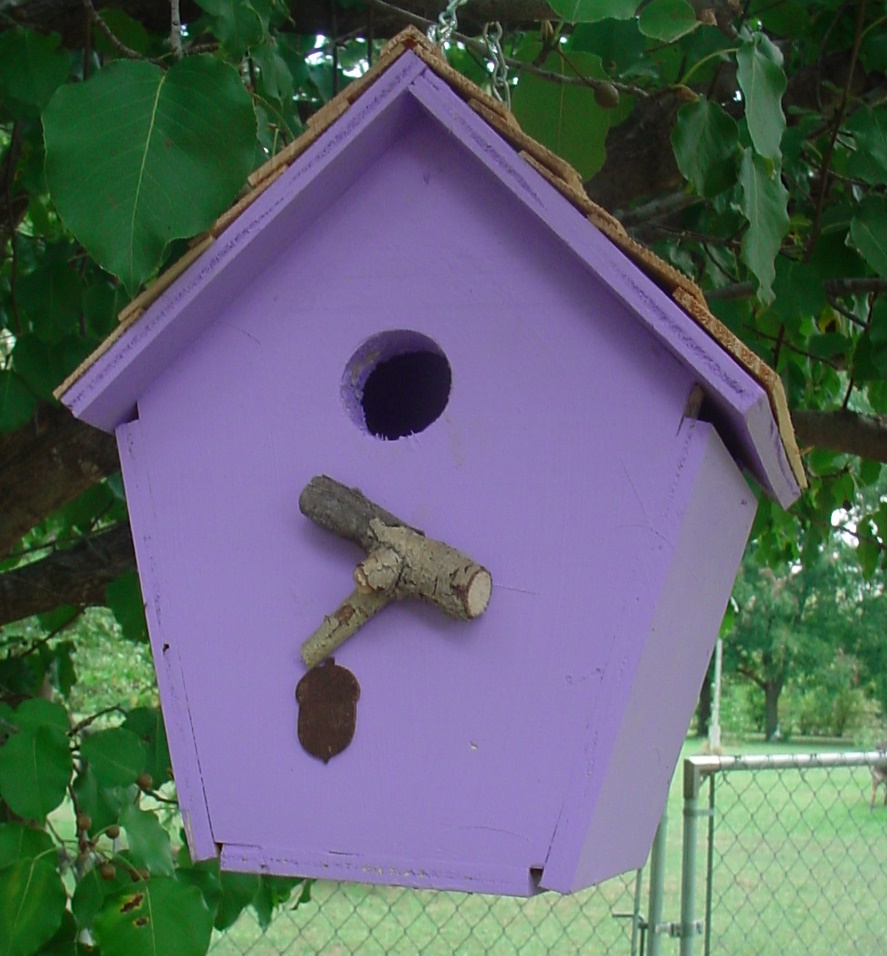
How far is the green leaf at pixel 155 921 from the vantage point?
1033mm

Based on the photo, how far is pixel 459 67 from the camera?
2.20 metres

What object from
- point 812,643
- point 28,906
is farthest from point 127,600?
point 812,643

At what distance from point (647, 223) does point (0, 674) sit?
4.54 feet

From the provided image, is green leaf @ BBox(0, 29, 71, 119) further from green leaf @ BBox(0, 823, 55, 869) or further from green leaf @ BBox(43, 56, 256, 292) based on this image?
green leaf @ BBox(0, 823, 55, 869)

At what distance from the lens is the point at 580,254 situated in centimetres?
91

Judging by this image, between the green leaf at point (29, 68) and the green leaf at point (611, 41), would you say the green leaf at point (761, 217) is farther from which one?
the green leaf at point (29, 68)

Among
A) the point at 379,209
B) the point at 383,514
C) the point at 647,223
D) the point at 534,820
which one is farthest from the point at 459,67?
the point at 534,820

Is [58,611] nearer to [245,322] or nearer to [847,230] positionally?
[245,322]

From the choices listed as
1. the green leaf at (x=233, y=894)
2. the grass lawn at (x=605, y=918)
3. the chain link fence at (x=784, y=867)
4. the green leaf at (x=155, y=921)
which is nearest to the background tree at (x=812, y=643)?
the chain link fence at (x=784, y=867)

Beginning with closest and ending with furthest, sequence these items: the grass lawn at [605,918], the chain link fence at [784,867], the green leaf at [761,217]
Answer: the green leaf at [761,217] < the chain link fence at [784,867] < the grass lawn at [605,918]

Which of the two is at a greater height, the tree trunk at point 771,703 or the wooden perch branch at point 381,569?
the wooden perch branch at point 381,569

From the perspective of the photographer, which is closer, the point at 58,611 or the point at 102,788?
the point at 102,788

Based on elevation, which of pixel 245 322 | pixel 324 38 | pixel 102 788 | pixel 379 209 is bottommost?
pixel 102 788

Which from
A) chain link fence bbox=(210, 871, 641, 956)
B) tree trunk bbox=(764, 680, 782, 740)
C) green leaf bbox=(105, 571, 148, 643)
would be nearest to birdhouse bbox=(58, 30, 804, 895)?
green leaf bbox=(105, 571, 148, 643)
